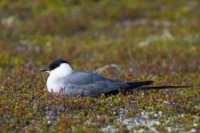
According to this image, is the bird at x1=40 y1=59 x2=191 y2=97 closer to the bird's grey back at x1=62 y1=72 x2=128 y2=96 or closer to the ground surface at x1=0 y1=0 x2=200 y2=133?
the bird's grey back at x1=62 y1=72 x2=128 y2=96

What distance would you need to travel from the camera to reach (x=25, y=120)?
8.59 meters

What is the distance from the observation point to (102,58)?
1689 centimetres

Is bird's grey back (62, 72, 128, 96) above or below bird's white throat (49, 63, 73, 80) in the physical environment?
below

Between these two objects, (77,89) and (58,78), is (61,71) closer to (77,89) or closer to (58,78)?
(58,78)

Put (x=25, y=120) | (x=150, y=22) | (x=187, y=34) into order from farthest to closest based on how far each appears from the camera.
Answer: (x=150, y=22) < (x=187, y=34) < (x=25, y=120)

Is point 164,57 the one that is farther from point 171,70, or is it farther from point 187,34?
point 187,34

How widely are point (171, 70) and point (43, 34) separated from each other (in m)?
7.39

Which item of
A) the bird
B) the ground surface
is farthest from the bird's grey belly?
the ground surface

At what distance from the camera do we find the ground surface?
343 inches

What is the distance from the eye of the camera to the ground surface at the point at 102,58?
871 centimetres

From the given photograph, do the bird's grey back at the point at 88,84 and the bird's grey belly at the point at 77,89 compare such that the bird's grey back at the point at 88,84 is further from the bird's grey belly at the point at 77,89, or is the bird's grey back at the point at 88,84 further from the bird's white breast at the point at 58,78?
the bird's white breast at the point at 58,78

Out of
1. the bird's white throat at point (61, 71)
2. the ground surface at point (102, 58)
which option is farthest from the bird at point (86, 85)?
the ground surface at point (102, 58)

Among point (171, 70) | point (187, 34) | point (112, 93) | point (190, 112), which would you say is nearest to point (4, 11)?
point (187, 34)

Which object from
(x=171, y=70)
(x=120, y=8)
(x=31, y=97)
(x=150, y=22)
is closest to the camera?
(x=31, y=97)
